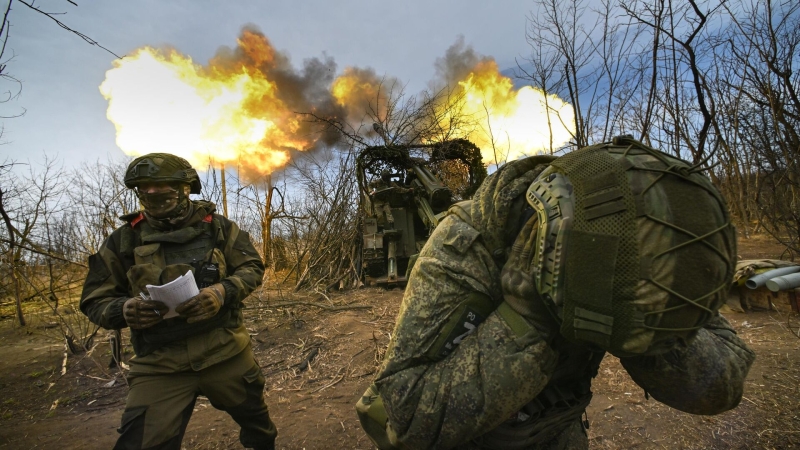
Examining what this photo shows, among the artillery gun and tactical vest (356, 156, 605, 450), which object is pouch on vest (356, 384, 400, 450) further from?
the artillery gun

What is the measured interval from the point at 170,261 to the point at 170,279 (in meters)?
0.19

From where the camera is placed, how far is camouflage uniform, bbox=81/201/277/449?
2.15 m

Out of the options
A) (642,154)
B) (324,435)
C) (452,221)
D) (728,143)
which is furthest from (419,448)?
(728,143)

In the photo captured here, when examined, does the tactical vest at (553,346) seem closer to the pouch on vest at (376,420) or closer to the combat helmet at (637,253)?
the pouch on vest at (376,420)

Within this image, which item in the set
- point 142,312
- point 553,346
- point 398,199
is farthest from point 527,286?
point 398,199

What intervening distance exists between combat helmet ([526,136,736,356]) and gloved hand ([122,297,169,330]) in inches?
81.0

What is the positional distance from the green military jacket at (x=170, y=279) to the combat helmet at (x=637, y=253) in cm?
212

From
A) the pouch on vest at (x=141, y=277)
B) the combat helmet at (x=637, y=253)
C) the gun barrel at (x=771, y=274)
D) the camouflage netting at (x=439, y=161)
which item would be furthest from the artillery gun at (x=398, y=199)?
the combat helmet at (x=637, y=253)

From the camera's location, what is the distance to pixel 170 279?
7.65 ft

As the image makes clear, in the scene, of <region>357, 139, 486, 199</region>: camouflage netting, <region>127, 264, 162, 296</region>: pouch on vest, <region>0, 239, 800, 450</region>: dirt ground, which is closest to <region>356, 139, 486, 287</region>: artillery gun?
<region>357, 139, 486, 199</region>: camouflage netting

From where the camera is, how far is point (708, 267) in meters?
0.93

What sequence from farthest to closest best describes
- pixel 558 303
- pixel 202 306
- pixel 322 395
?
pixel 322 395 < pixel 202 306 < pixel 558 303

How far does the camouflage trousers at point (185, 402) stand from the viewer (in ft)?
6.70

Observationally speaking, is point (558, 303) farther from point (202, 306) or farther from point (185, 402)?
point (185, 402)
